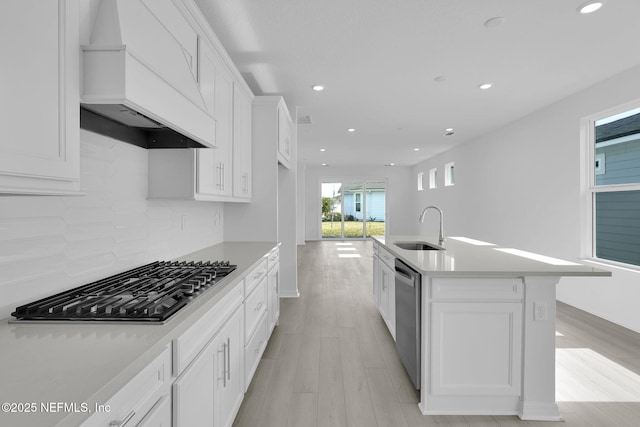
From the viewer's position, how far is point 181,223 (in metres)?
2.54

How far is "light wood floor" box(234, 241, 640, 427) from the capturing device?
1.95 metres

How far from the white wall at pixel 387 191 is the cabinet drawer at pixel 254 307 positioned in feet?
28.3

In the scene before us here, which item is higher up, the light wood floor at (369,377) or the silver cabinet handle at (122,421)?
the silver cabinet handle at (122,421)

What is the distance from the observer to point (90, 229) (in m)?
1.55

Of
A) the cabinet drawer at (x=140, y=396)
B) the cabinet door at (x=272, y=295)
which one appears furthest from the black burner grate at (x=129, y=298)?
the cabinet door at (x=272, y=295)

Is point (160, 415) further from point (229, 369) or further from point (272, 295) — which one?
point (272, 295)

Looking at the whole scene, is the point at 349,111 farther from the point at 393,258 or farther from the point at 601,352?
the point at 601,352

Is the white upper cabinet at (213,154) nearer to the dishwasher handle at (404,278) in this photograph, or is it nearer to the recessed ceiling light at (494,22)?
the dishwasher handle at (404,278)

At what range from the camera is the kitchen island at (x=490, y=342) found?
1.93 m

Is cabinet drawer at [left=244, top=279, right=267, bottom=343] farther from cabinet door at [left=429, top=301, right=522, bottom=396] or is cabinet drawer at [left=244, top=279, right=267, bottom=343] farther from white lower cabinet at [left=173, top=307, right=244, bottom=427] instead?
cabinet door at [left=429, top=301, right=522, bottom=396]

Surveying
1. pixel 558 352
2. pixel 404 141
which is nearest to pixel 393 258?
pixel 558 352

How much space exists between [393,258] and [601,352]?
2026 millimetres

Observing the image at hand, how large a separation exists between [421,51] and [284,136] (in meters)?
1.92

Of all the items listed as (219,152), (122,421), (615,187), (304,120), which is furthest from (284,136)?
(615,187)
